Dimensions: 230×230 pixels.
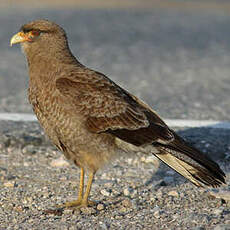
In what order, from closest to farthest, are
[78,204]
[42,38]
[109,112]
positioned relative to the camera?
[109,112] → [78,204] → [42,38]

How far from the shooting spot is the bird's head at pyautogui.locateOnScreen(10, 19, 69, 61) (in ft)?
20.1

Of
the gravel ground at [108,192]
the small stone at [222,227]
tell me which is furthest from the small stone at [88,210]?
the small stone at [222,227]

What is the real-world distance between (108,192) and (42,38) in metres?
1.62

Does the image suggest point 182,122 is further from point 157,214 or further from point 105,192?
point 157,214

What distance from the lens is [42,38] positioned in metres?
6.17

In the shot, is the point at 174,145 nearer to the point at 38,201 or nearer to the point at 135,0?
the point at 38,201

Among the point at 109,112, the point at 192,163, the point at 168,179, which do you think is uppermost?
the point at 109,112

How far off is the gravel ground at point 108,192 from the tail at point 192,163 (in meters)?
0.26

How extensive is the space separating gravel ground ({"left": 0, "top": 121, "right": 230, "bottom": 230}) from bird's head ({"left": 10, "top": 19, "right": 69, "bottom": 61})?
4.41 ft

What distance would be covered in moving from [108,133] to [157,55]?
8102 millimetres

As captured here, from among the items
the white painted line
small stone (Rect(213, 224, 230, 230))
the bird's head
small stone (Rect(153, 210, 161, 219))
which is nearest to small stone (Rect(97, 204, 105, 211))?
small stone (Rect(153, 210, 161, 219))

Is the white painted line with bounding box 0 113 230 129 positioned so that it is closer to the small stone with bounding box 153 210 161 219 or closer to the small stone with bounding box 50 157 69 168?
the small stone with bounding box 50 157 69 168

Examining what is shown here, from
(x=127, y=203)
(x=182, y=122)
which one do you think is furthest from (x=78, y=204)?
(x=182, y=122)

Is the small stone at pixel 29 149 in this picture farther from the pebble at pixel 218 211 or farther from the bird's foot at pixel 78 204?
the pebble at pixel 218 211
